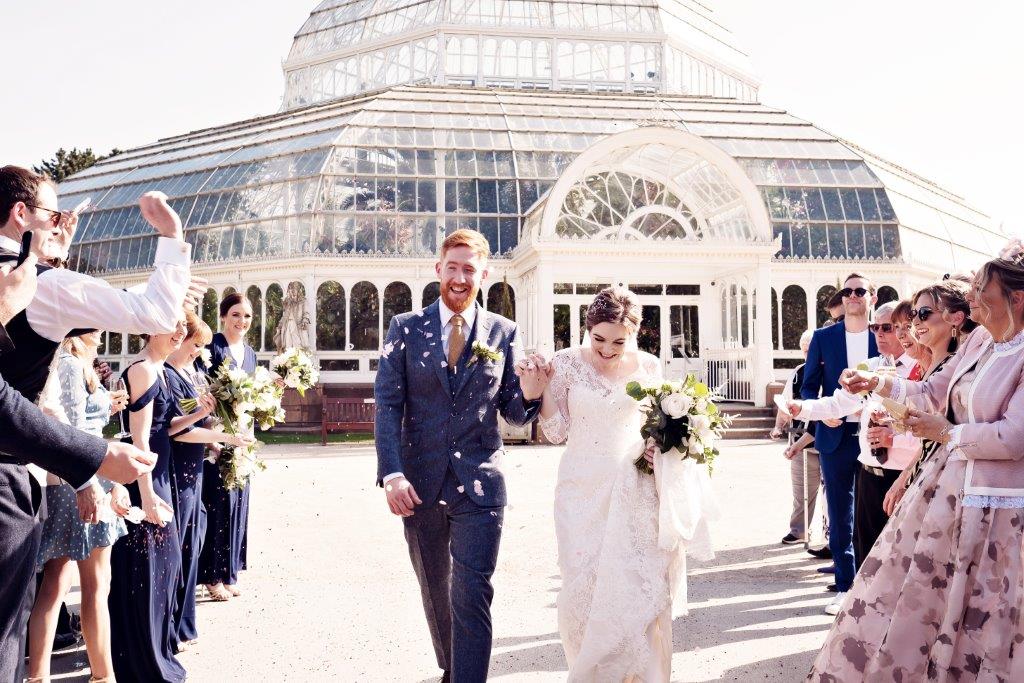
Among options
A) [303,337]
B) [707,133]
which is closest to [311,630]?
[303,337]

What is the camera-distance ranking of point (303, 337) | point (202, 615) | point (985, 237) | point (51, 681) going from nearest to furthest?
point (51, 681)
point (202, 615)
point (303, 337)
point (985, 237)

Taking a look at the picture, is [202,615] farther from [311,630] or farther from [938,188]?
[938,188]

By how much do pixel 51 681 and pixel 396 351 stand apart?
2.63 metres

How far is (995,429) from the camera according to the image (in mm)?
3557

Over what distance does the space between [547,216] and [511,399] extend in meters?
15.5

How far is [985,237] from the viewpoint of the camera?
2806 centimetres

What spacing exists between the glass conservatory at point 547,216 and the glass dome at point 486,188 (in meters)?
0.06

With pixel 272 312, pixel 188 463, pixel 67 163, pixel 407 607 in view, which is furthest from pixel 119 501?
pixel 67 163

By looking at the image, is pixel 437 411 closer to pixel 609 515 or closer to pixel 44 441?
pixel 609 515

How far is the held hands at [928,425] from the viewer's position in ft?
12.4

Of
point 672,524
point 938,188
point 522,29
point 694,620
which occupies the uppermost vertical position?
point 522,29

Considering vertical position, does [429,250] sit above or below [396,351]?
above

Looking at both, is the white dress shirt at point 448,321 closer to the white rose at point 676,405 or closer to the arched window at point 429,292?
the white rose at point 676,405

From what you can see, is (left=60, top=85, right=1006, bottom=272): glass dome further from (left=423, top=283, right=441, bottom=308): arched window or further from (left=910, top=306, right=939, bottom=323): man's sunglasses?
(left=910, top=306, right=939, bottom=323): man's sunglasses
